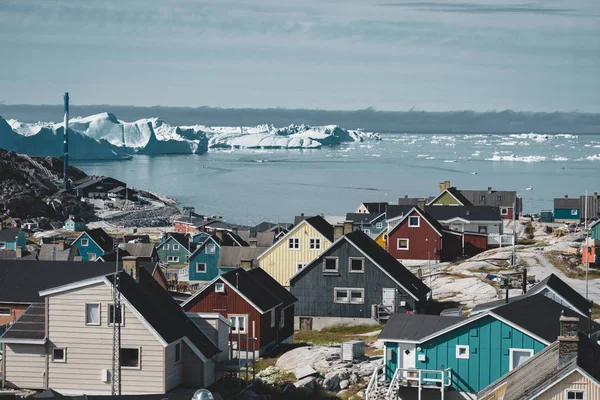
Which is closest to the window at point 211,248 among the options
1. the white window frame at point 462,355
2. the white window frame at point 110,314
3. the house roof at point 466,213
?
the house roof at point 466,213

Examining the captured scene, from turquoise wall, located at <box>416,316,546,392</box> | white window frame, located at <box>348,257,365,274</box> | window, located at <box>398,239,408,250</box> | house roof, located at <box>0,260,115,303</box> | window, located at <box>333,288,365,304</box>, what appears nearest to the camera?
turquoise wall, located at <box>416,316,546,392</box>

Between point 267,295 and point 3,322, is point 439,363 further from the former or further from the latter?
point 3,322

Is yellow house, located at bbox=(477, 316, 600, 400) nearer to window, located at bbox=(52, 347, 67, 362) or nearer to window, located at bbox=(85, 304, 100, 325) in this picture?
window, located at bbox=(85, 304, 100, 325)

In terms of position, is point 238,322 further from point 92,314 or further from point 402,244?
point 402,244

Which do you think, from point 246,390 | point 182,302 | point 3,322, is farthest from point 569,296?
point 3,322

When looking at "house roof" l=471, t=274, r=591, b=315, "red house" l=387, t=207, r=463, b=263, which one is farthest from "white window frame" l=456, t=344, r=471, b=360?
"red house" l=387, t=207, r=463, b=263

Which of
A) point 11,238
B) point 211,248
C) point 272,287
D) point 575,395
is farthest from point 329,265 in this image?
point 11,238

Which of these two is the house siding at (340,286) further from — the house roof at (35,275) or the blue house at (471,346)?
the blue house at (471,346)
